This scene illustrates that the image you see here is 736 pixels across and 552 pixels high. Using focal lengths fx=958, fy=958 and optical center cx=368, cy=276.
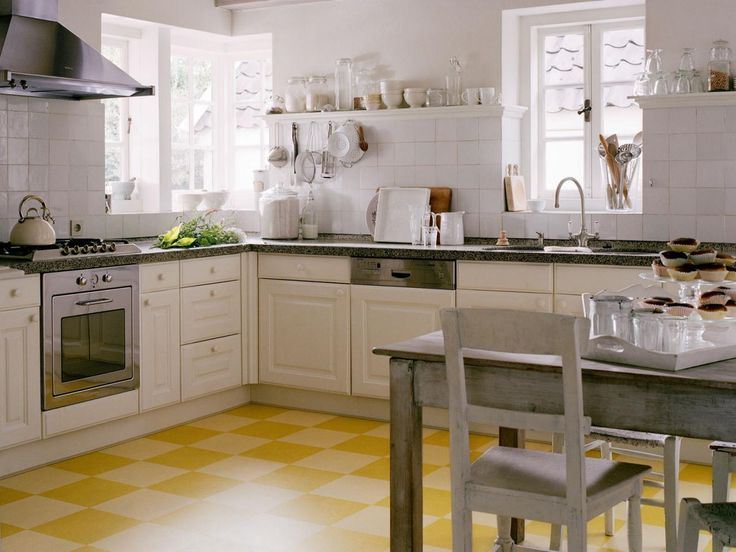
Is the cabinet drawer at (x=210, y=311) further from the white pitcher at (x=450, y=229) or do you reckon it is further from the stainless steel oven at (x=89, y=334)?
the white pitcher at (x=450, y=229)

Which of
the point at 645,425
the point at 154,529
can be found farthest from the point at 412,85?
the point at 645,425

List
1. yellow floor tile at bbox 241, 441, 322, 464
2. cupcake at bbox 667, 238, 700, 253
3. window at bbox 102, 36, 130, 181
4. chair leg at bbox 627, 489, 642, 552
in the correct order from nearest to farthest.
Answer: chair leg at bbox 627, 489, 642, 552, cupcake at bbox 667, 238, 700, 253, yellow floor tile at bbox 241, 441, 322, 464, window at bbox 102, 36, 130, 181

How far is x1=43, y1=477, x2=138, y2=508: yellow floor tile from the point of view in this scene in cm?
394

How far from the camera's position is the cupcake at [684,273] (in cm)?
283

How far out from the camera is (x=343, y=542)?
3477 millimetres

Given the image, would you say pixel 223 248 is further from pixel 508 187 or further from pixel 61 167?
pixel 508 187

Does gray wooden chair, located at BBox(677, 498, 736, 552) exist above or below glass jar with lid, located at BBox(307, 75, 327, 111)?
below

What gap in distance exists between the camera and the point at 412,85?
5.61 metres

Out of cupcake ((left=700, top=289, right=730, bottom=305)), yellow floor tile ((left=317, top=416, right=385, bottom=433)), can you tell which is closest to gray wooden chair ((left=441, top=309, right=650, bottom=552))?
cupcake ((left=700, top=289, right=730, bottom=305))

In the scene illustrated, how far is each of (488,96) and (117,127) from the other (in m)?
2.27

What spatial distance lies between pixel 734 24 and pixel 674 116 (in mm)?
517

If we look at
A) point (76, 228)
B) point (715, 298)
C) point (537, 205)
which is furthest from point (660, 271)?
point (76, 228)

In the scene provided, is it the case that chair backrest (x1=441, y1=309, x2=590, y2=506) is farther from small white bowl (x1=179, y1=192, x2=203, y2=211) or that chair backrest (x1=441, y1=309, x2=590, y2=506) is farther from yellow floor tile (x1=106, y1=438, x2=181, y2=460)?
small white bowl (x1=179, y1=192, x2=203, y2=211)

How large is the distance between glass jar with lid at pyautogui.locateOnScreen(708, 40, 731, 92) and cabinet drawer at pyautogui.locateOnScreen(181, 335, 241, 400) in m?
2.85
